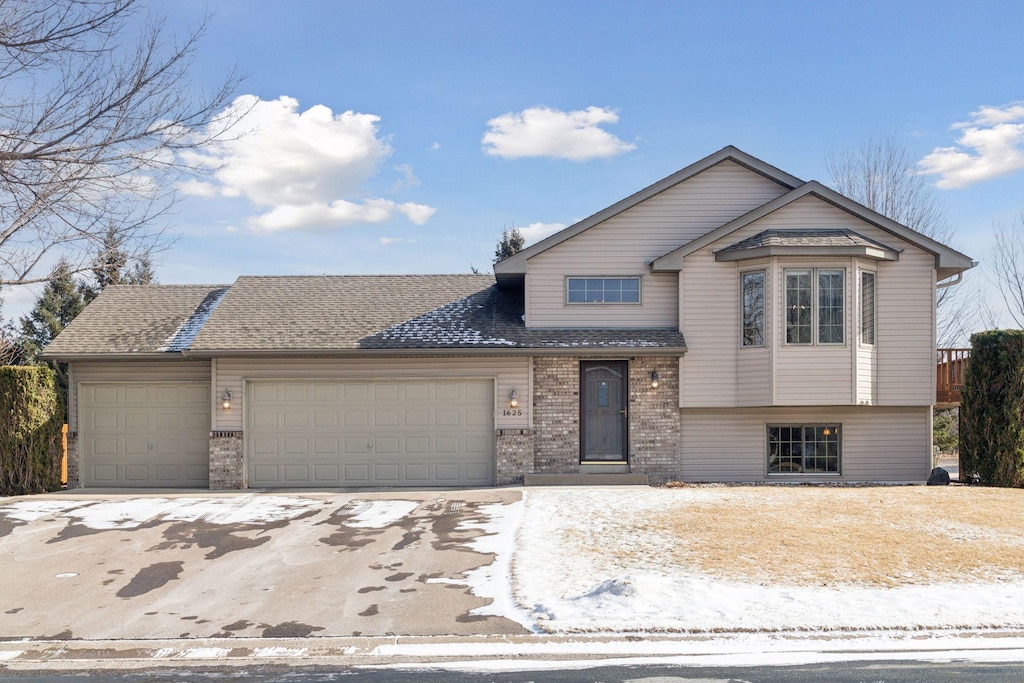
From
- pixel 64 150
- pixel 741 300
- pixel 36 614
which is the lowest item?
pixel 36 614

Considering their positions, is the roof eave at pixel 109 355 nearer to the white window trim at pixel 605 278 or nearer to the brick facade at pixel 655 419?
the white window trim at pixel 605 278

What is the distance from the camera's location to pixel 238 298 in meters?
17.1

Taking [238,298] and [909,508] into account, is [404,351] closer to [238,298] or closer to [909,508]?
[238,298]

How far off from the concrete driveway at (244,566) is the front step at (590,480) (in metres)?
1.51

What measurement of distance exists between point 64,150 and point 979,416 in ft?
51.5

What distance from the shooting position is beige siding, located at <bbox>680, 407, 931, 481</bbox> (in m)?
15.3

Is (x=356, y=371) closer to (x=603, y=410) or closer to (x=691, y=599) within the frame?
(x=603, y=410)

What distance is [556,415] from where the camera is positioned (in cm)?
1509

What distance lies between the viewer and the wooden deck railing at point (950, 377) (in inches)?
619

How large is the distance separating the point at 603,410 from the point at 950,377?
7339 millimetres

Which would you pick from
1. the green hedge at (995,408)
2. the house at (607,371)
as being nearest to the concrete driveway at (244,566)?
the house at (607,371)

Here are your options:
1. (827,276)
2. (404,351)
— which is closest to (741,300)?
(827,276)

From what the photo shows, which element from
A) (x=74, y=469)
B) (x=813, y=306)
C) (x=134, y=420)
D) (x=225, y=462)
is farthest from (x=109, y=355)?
(x=813, y=306)

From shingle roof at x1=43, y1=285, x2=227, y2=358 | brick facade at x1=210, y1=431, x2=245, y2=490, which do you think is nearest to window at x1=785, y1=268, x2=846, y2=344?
brick facade at x1=210, y1=431, x2=245, y2=490
